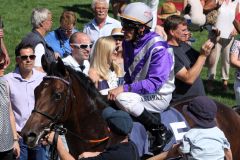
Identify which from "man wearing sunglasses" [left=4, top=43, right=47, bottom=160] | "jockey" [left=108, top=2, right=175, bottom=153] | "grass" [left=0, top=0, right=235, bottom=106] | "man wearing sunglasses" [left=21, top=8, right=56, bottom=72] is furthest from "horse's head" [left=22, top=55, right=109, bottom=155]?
"grass" [left=0, top=0, right=235, bottom=106]

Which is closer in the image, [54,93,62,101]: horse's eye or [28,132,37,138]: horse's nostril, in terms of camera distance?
[28,132,37,138]: horse's nostril

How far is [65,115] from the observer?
630cm

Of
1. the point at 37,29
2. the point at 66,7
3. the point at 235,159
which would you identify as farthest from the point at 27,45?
the point at 66,7

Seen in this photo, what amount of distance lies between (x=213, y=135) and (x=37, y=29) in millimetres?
4628

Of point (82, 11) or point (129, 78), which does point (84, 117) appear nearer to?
point (129, 78)

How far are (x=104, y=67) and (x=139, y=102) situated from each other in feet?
4.26

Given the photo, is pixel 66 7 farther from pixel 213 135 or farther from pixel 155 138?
pixel 213 135

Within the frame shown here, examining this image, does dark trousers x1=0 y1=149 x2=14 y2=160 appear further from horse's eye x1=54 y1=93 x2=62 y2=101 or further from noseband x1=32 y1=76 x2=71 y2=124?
horse's eye x1=54 y1=93 x2=62 y2=101

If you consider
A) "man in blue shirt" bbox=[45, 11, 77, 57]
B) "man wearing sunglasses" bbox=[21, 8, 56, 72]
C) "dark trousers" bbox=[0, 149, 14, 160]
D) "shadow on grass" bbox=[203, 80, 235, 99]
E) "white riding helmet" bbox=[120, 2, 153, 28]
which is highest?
"white riding helmet" bbox=[120, 2, 153, 28]

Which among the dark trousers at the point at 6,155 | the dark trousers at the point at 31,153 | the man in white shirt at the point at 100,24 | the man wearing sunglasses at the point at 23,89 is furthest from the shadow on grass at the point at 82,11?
the dark trousers at the point at 6,155

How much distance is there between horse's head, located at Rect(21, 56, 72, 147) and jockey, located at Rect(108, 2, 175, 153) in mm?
614

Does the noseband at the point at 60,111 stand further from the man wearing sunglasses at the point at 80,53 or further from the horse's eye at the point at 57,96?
the man wearing sunglasses at the point at 80,53

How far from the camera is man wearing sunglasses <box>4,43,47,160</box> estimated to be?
7758mm

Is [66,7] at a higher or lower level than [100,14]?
lower
